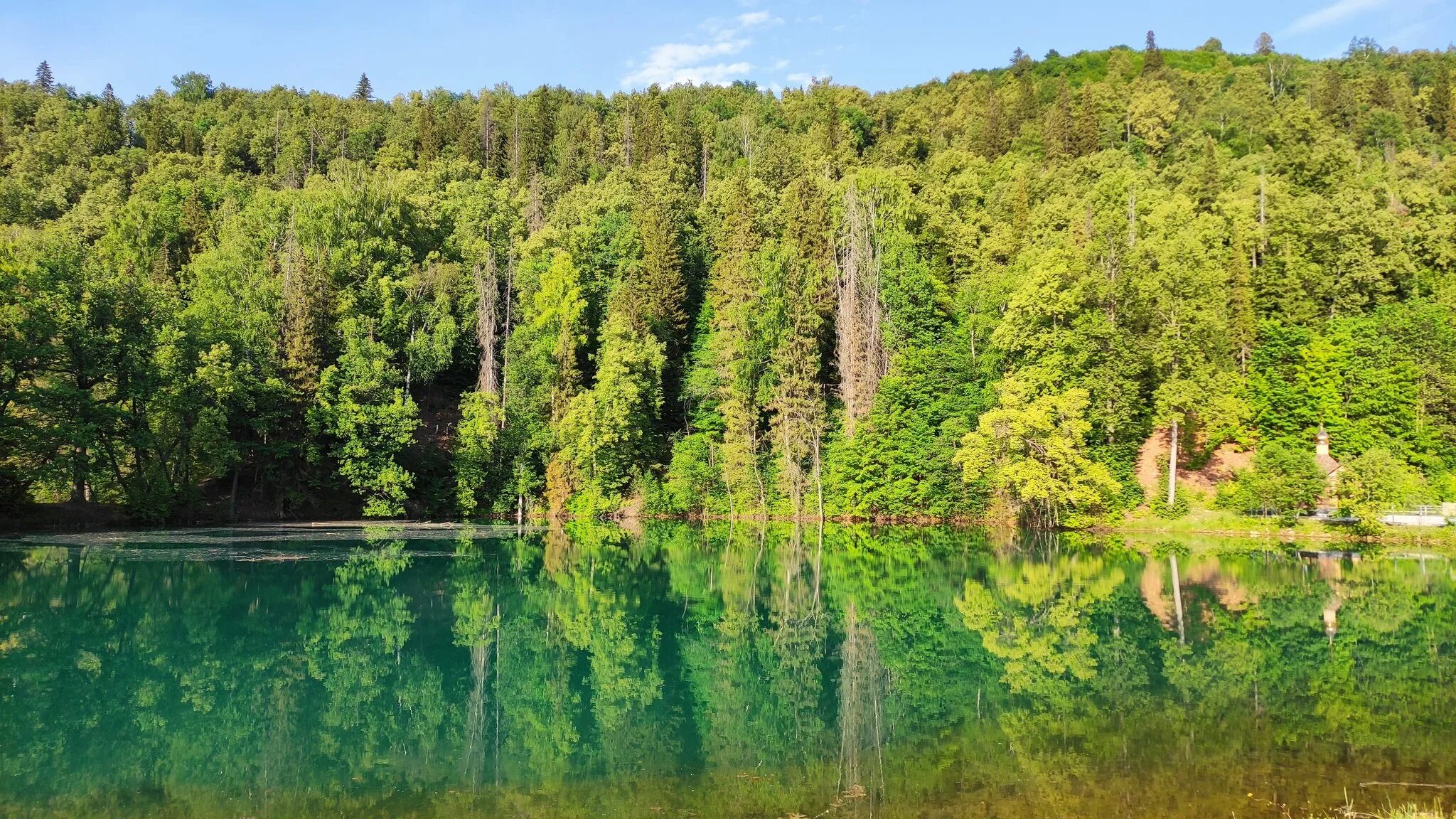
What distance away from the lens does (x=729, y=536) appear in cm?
4238

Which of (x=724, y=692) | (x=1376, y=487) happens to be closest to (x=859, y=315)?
(x=1376, y=487)

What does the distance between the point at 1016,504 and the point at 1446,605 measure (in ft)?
74.6

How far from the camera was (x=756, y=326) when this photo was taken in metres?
52.3

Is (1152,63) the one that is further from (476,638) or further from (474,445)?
(476,638)

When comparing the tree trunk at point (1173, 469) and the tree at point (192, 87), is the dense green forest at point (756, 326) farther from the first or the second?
the tree at point (192, 87)

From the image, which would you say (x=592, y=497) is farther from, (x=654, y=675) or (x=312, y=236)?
(x=654, y=675)

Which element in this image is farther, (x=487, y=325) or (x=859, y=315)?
(x=487, y=325)

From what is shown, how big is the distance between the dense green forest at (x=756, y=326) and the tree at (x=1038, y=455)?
19 centimetres

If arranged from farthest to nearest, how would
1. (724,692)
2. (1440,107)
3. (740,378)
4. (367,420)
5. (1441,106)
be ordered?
(1441,106) < (1440,107) < (740,378) < (367,420) < (724,692)

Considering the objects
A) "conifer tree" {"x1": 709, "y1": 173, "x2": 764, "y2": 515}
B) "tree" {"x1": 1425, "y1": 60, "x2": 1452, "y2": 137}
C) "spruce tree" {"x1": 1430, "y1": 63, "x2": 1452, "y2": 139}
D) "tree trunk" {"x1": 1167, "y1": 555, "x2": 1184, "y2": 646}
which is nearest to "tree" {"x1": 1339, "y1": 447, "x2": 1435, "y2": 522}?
"tree trunk" {"x1": 1167, "y1": 555, "x2": 1184, "y2": 646}

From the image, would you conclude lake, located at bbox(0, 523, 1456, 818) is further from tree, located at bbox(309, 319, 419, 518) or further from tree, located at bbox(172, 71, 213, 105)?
tree, located at bbox(172, 71, 213, 105)

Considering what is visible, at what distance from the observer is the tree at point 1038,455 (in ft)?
133

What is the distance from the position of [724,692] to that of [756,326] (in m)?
38.8

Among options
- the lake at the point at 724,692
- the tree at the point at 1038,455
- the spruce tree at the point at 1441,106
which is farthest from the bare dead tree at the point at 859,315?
the spruce tree at the point at 1441,106
